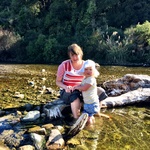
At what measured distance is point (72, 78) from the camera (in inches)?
235

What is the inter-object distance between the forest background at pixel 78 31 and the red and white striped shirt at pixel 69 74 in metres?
19.4

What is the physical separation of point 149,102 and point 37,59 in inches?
890

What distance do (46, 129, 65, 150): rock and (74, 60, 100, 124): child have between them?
94cm

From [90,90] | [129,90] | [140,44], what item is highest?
[140,44]

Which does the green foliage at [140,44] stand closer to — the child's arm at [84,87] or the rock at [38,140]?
the child's arm at [84,87]

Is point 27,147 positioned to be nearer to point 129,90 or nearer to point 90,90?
point 90,90

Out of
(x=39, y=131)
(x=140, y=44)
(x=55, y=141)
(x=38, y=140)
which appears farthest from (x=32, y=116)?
(x=140, y=44)

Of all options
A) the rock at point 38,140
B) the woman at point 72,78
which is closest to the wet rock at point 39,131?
the rock at point 38,140

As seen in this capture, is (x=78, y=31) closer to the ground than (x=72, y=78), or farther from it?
farther from it

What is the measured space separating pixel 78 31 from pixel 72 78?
25.7 m

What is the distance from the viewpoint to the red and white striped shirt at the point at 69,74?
19.4 ft

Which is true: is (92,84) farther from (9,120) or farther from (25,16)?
(25,16)

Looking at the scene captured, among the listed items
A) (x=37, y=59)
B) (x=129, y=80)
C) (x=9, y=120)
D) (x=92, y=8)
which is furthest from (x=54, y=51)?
(x=9, y=120)

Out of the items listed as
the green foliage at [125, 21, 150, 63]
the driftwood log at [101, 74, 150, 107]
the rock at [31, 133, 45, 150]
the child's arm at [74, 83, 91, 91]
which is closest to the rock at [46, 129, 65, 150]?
the rock at [31, 133, 45, 150]
